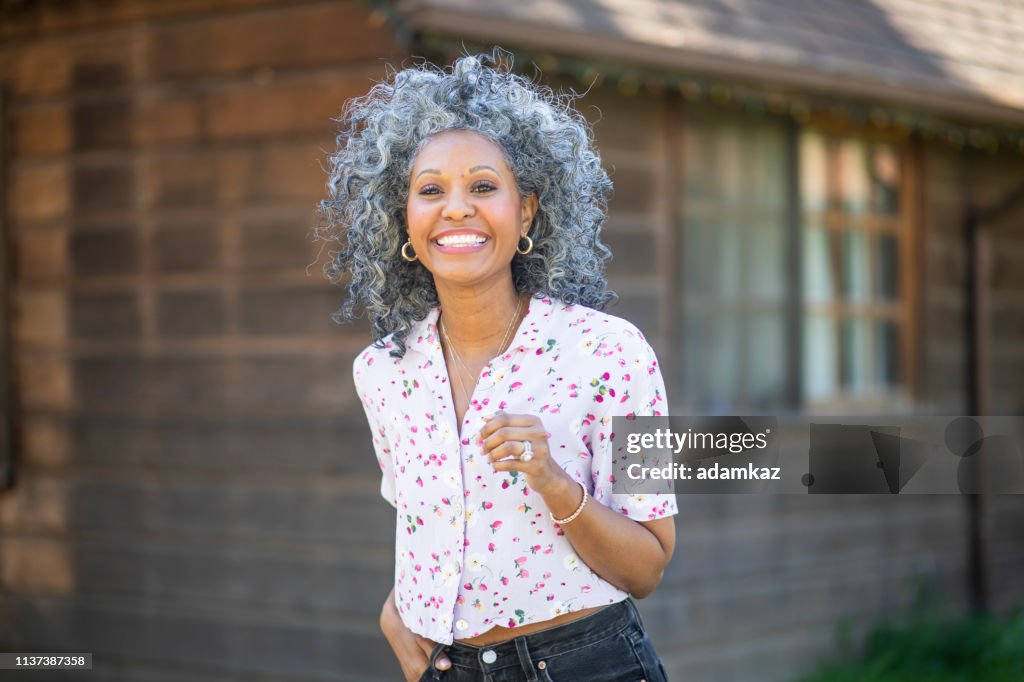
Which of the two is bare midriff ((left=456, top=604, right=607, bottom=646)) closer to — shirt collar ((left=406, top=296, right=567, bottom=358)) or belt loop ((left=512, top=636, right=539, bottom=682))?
belt loop ((left=512, top=636, right=539, bottom=682))

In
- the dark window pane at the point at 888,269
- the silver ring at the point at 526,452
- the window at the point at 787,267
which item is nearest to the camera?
the silver ring at the point at 526,452

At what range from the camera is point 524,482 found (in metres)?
2.42

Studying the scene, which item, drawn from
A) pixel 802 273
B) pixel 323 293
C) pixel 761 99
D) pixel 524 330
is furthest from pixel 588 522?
pixel 802 273

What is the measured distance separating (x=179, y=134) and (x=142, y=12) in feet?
2.14

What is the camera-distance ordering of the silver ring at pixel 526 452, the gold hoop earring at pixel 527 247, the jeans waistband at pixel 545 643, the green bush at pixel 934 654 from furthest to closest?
1. the green bush at pixel 934 654
2. the gold hoop earring at pixel 527 247
3. the jeans waistband at pixel 545 643
4. the silver ring at pixel 526 452

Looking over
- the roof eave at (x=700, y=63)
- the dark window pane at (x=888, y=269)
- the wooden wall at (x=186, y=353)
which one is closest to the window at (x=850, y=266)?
the dark window pane at (x=888, y=269)

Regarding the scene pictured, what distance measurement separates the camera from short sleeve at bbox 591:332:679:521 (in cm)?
241

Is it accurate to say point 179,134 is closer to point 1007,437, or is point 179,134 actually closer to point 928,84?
point 928,84

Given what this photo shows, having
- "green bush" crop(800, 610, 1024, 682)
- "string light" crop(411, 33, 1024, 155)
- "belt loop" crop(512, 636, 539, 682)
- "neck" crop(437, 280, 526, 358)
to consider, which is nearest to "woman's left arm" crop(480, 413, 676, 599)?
"belt loop" crop(512, 636, 539, 682)

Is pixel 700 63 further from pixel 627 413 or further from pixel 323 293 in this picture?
pixel 627 413

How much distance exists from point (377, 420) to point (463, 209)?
0.50 metres

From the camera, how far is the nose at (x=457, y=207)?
2508 millimetres

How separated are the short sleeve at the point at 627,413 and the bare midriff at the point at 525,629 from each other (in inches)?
7.9

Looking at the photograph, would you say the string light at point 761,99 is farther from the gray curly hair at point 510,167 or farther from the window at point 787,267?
the gray curly hair at point 510,167
